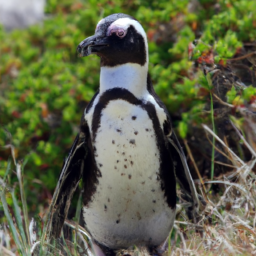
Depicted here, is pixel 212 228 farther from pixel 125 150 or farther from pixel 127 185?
pixel 125 150

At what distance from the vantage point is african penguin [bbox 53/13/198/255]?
2500mm

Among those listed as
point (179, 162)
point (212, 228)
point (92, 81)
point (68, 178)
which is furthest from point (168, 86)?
point (212, 228)

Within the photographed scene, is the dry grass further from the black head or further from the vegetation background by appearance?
the black head

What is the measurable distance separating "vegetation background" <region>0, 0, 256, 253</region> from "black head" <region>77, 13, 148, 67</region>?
0.60m

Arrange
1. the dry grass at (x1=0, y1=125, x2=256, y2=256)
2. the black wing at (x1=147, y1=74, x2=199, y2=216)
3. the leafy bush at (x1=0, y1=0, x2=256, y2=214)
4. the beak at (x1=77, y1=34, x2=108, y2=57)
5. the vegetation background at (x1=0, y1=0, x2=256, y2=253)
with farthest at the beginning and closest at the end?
the leafy bush at (x1=0, y1=0, x2=256, y2=214), the vegetation background at (x1=0, y1=0, x2=256, y2=253), the black wing at (x1=147, y1=74, x2=199, y2=216), the beak at (x1=77, y1=34, x2=108, y2=57), the dry grass at (x1=0, y1=125, x2=256, y2=256)

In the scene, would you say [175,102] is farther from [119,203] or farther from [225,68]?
[119,203]

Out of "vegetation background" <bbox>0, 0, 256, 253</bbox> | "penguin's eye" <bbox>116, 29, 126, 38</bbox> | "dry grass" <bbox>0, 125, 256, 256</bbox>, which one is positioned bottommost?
"dry grass" <bbox>0, 125, 256, 256</bbox>

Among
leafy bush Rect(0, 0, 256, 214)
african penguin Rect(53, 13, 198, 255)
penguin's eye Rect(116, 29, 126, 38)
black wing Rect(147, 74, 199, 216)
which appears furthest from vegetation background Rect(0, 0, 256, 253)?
penguin's eye Rect(116, 29, 126, 38)

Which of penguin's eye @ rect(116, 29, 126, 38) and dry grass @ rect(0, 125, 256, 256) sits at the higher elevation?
penguin's eye @ rect(116, 29, 126, 38)

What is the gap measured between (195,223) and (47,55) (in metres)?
2.24

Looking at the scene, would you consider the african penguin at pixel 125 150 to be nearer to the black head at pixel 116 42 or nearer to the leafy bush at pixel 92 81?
the black head at pixel 116 42

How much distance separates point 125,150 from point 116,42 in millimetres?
507

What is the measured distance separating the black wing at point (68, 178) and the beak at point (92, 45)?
0.37 metres

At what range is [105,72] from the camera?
2.56 metres
